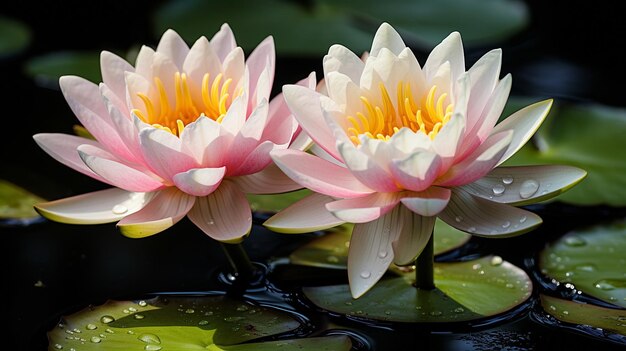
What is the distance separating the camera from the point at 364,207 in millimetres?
1354

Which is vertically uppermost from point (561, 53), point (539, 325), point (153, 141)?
point (153, 141)

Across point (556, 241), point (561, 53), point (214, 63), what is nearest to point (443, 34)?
point (561, 53)

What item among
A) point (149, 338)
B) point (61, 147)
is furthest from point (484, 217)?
point (61, 147)

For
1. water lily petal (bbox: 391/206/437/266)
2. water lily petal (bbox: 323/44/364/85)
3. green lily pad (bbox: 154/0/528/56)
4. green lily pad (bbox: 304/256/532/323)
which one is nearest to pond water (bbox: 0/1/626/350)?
green lily pad (bbox: 304/256/532/323)

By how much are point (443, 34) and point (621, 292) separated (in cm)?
162

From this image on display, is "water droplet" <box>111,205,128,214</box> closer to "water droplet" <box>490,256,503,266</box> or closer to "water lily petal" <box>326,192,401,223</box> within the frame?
"water lily petal" <box>326,192,401,223</box>

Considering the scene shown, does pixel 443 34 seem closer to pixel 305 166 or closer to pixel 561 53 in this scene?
pixel 561 53

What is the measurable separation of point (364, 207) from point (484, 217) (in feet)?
0.69

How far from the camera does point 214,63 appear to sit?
1612mm

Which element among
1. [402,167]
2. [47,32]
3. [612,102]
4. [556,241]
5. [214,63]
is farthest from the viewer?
[47,32]

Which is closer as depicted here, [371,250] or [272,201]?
[371,250]

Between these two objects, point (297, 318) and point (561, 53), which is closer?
point (297, 318)

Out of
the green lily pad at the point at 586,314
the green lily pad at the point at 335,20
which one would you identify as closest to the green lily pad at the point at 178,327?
the green lily pad at the point at 586,314

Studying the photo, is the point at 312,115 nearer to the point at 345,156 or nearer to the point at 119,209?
the point at 345,156
